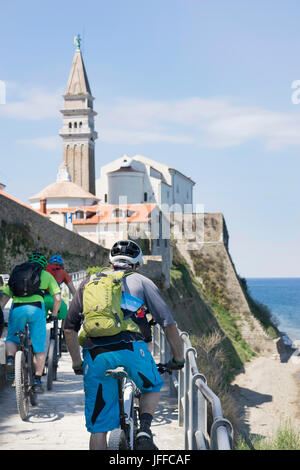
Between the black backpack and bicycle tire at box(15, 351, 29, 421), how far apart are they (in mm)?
613

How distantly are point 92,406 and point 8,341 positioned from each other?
109 inches

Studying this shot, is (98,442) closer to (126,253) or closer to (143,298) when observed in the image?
(143,298)

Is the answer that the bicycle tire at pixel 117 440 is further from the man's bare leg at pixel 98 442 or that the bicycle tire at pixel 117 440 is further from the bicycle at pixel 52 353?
the bicycle at pixel 52 353

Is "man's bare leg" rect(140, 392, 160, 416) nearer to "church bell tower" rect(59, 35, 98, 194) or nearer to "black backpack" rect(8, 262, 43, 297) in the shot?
"black backpack" rect(8, 262, 43, 297)

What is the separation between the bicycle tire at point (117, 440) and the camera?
3623 millimetres

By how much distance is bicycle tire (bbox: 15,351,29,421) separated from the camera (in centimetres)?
601

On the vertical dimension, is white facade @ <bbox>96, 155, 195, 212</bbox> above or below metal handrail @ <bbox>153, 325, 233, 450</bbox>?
above

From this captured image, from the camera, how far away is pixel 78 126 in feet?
310

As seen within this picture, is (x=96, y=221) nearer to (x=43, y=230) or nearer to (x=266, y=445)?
(x=43, y=230)

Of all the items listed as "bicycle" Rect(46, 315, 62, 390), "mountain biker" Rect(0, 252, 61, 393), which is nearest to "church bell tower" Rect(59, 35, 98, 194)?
"bicycle" Rect(46, 315, 62, 390)

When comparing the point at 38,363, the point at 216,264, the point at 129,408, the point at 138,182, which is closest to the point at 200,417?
the point at 129,408

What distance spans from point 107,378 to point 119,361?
132 mm

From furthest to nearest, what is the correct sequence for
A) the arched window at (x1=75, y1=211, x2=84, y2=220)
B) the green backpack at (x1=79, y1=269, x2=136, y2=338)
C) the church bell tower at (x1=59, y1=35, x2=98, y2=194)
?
the church bell tower at (x1=59, y1=35, x2=98, y2=194), the arched window at (x1=75, y1=211, x2=84, y2=220), the green backpack at (x1=79, y1=269, x2=136, y2=338)

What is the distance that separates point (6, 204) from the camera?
81.1 feet
